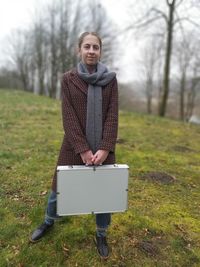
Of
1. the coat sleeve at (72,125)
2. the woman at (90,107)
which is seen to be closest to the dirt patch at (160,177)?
the woman at (90,107)

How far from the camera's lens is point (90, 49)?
3.70 meters

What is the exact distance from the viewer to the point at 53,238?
14.6ft

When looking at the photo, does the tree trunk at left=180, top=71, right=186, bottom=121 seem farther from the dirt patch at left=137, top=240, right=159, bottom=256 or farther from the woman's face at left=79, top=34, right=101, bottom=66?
the woman's face at left=79, top=34, right=101, bottom=66

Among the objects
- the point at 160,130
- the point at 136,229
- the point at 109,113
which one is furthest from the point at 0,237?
the point at 160,130

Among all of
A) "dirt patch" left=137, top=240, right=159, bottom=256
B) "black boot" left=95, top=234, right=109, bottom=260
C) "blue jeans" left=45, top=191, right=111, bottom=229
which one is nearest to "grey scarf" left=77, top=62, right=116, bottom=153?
"blue jeans" left=45, top=191, right=111, bottom=229

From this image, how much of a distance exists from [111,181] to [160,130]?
9.38 meters

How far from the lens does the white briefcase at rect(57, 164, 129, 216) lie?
12.0 ft

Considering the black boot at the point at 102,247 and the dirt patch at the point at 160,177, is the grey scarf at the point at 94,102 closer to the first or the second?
the black boot at the point at 102,247

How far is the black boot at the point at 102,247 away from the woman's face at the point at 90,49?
196cm

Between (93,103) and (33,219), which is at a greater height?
(93,103)

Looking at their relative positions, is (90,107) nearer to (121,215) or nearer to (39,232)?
(39,232)

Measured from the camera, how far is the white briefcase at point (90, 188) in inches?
144

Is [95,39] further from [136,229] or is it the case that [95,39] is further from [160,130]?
[160,130]

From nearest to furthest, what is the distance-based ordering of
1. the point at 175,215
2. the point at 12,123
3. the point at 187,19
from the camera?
the point at 175,215, the point at 12,123, the point at 187,19
